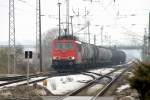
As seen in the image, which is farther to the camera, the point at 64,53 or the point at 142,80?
the point at 64,53

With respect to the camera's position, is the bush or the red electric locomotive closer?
the bush

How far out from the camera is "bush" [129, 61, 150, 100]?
55.3 ft

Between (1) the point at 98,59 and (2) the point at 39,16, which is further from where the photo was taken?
(1) the point at 98,59

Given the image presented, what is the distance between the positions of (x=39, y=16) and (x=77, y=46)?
327 inches

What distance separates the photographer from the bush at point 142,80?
16842 mm

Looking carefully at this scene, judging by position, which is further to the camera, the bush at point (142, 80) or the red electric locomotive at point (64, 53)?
the red electric locomotive at point (64, 53)

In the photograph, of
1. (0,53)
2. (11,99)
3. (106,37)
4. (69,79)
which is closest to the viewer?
(11,99)

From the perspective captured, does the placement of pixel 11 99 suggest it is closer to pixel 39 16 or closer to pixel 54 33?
pixel 39 16

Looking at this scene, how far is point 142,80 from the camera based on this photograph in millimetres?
16875

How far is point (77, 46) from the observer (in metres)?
52.8

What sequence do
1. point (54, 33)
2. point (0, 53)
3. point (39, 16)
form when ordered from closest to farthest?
point (39, 16) < point (0, 53) < point (54, 33)

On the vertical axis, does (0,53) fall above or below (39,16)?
below

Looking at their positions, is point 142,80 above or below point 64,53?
above

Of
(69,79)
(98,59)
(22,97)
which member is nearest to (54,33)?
(98,59)
